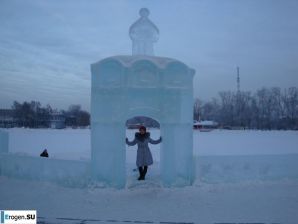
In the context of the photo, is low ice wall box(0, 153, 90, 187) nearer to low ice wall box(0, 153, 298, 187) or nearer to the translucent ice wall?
low ice wall box(0, 153, 298, 187)

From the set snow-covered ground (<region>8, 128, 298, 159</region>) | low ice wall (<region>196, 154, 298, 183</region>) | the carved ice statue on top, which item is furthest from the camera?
snow-covered ground (<region>8, 128, 298, 159</region>)

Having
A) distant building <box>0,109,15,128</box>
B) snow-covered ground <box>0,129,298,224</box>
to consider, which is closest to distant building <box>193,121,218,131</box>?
distant building <box>0,109,15,128</box>

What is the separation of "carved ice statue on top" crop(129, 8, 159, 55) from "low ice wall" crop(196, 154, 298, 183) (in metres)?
3.51

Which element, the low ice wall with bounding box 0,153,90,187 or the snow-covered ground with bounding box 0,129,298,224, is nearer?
the snow-covered ground with bounding box 0,129,298,224

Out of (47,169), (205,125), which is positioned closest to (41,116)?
(205,125)

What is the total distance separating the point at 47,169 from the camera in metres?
8.92

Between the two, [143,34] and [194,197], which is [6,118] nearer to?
[143,34]

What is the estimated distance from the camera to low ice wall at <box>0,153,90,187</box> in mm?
8539

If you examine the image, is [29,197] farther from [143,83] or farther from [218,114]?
[218,114]

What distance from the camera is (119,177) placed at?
8.40m

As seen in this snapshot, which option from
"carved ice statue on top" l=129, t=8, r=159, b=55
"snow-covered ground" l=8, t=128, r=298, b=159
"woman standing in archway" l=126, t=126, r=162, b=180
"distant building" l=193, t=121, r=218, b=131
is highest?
"carved ice statue on top" l=129, t=8, r=159, b=55

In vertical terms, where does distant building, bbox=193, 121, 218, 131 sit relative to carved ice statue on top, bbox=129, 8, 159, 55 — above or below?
below

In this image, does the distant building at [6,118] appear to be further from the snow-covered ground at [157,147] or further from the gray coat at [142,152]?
the gray coat at [142,152]

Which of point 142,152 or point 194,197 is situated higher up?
point 142,152
